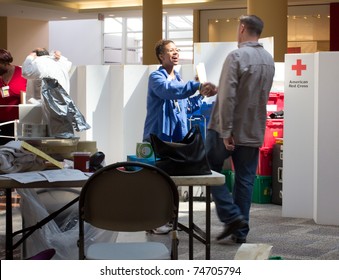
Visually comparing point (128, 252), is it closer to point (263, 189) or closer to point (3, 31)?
point (263, 189)

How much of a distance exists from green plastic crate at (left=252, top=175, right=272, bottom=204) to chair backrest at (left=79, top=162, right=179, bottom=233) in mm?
4282

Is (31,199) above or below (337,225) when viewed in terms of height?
above

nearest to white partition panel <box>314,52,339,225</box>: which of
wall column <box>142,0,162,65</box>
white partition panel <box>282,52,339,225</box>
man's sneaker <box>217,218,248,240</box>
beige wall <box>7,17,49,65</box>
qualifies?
white partition panel <box>282,52,339,225</box>

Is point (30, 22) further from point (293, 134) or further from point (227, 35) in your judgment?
point (293, 134)

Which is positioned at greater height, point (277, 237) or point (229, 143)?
point (229, 143)

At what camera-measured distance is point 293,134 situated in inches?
249

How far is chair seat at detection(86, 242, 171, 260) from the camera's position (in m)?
2.99

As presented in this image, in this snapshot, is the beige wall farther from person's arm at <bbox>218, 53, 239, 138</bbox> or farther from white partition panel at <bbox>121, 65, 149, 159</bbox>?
person's arm at <bbox>218, 53, 239, 138</bbox>

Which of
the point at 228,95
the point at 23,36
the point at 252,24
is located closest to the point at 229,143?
the point at 228,95

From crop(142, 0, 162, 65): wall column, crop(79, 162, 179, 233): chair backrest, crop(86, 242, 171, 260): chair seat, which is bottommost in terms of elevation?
crop(86, 242, 171, 260): chair seat

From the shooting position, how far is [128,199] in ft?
9.72

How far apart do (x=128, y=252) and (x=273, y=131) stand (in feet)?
14.5
